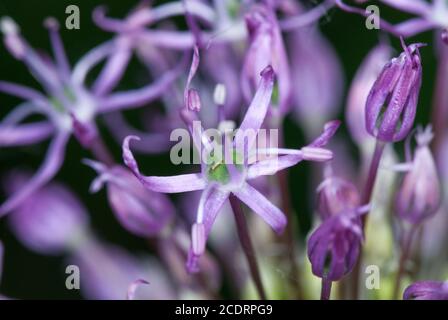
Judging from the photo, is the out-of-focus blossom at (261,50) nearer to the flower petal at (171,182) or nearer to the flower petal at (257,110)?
the flower petal at (257,110)

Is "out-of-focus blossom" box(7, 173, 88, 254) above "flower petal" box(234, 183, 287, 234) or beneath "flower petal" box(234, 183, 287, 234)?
above

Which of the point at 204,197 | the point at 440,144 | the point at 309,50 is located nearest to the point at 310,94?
the point at 309,50

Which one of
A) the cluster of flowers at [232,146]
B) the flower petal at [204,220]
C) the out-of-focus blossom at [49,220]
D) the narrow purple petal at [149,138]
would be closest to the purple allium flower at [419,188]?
the cluster of flowers at [232,146]

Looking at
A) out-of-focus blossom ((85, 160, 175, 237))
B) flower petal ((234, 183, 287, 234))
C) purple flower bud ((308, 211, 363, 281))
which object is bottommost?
purple flower bud ((308, 211, 363, 281))

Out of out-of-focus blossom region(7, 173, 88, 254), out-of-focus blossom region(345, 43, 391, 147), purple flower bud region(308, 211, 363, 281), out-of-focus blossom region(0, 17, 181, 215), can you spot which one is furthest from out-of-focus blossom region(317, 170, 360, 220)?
out-of-focus blossom region(7, 173, 88, 254)

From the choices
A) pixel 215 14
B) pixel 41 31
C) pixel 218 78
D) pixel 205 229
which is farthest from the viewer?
pixel 41 31

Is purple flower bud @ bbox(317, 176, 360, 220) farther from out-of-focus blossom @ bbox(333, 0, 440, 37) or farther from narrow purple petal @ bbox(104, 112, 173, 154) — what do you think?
narrow purple petal @ bbox(104, 112, 173, 154)
